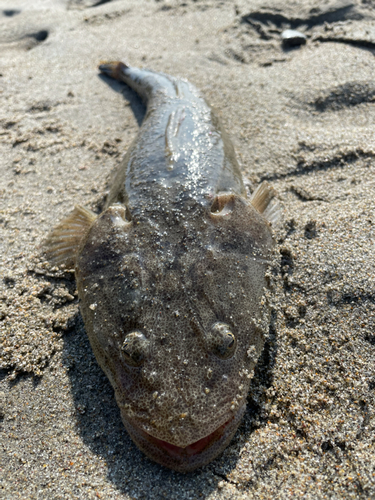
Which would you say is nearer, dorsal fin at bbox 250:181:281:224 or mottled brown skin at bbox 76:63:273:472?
mottled brown skin at bbox 76:63:273:472

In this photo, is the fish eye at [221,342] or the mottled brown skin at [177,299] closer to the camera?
the mottled brown skin at [177,299]

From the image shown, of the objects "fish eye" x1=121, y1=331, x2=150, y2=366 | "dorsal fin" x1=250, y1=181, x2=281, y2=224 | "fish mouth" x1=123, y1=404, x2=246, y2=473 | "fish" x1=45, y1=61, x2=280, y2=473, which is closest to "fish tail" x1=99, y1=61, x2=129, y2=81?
"fish" x1=45, y1=61, x2=280, y2=473

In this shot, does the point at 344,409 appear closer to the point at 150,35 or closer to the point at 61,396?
the point at 61,396

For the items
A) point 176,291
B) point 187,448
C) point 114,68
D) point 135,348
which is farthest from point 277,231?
point 114,68

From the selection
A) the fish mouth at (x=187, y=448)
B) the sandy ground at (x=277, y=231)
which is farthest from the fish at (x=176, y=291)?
the sandy ground at (x=277, y=231)

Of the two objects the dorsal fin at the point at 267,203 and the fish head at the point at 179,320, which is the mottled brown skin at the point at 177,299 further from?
the dorsal fin at the point at 267,203

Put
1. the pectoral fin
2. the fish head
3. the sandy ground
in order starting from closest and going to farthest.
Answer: the fish head
the sandy ground
the pectoral fin

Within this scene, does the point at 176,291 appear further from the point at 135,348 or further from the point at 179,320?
the point at 135,348

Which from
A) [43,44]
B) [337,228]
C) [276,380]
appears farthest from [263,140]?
[43,44]

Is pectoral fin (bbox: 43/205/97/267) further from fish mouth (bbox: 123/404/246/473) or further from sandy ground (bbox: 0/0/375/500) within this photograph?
fish mouth (bbox: 123/404/246/473)
